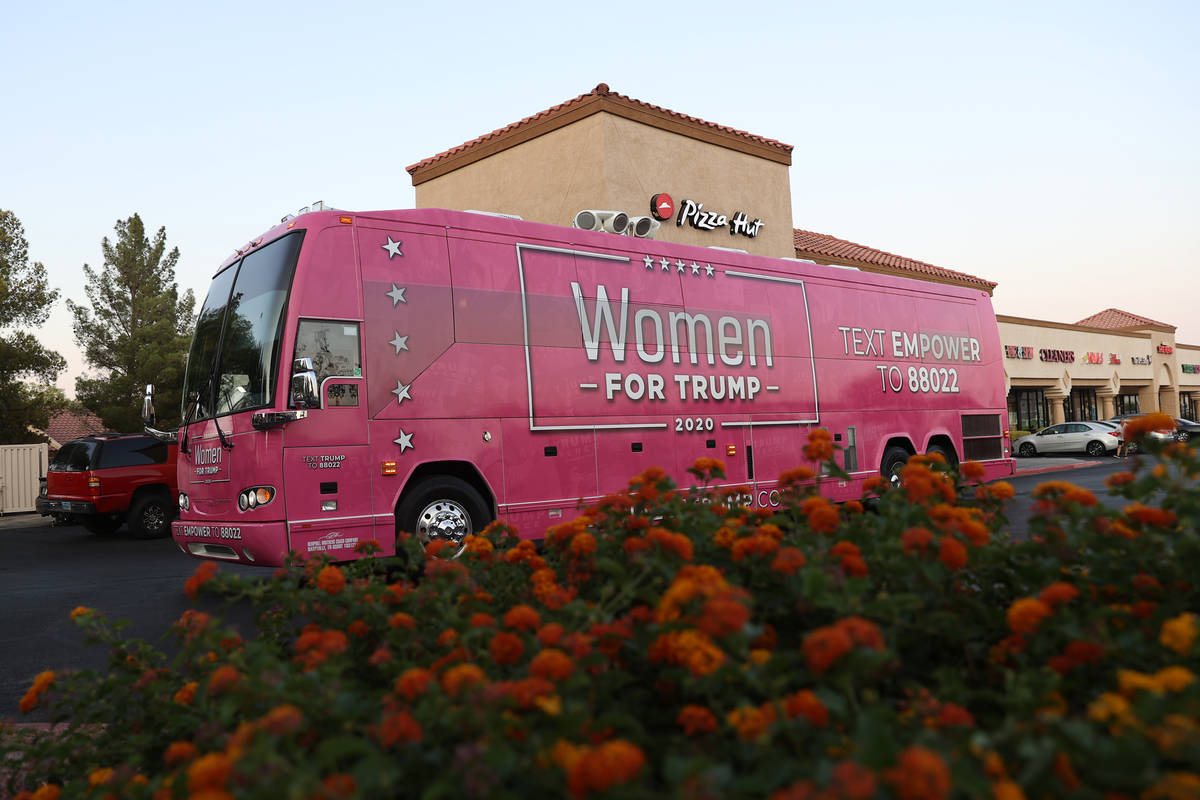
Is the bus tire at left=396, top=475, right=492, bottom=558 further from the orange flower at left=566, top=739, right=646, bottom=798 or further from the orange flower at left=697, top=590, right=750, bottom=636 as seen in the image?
the orange flower at left=566, top=739, right=646, bottom=798

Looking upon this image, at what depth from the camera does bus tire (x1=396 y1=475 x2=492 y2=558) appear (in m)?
7.20

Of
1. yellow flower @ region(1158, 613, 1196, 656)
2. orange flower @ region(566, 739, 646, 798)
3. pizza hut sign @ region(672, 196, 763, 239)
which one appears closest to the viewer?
orange flower @ region(566, 739, 646, 798)

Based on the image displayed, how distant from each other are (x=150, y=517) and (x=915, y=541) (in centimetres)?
1653

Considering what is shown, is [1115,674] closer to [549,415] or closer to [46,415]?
[549,415]

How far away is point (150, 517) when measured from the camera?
51.2 ft

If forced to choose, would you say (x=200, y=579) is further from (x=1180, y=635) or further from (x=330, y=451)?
(x=330, y=451)

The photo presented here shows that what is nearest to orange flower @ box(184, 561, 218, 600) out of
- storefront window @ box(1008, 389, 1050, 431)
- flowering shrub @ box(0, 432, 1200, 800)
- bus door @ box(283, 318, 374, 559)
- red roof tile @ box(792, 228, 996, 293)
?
flowering shrub @ box(0, 432, 1200, 800)

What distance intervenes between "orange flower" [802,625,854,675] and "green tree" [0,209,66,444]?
96.3 ft

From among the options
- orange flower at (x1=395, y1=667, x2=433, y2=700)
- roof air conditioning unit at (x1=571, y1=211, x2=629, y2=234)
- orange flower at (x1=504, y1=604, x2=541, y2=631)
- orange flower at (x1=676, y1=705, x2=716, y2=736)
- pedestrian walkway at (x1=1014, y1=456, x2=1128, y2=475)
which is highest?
roof air conditioning unit at (x1=571, y1=211, x2=629, y2=234)

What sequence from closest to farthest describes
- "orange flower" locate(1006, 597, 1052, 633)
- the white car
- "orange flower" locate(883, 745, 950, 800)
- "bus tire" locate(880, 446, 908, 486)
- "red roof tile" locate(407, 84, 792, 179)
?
"orange flower" locate(883, 745, 950, 800)
"orange flower" locate(1006, 597, 1052, 633)
"bus tire" locate(880, 446, 908, 486)
"red roof tile" locate(407, 84, 792, 179)
the white car

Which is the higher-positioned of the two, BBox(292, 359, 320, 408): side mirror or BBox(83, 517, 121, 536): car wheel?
BBox(292, 359, 320, 408): side mirror

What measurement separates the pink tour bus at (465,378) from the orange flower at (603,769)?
15.0 ft

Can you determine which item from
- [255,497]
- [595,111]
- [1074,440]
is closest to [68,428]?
[595,111]

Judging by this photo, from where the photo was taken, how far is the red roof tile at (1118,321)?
46969mm
